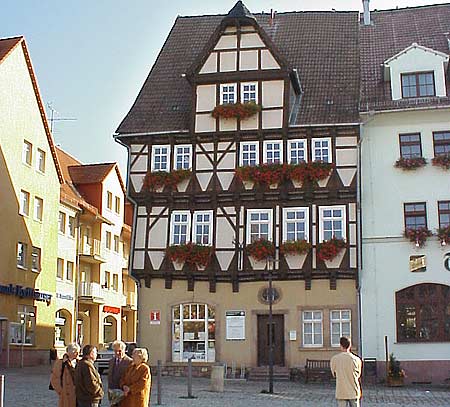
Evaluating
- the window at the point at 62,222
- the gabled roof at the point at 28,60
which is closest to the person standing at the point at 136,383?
the gabled roof at the point at 28,60

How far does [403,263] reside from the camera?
101ft

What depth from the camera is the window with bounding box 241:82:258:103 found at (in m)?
32.7

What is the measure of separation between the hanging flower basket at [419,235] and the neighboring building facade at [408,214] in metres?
0.04

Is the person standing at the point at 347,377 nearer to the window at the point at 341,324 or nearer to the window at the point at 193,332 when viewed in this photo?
the window at the point at 341,324

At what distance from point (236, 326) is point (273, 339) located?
1.52m

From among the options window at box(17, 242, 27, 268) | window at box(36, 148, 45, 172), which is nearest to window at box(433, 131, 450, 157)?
window at box(17, 242, 27, 268)

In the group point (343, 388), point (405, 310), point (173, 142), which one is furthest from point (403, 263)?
point (343, 388)

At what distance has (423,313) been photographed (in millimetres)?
30312

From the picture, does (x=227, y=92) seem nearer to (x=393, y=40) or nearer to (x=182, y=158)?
(x=182, y=158)

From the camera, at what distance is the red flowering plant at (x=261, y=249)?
30891mm

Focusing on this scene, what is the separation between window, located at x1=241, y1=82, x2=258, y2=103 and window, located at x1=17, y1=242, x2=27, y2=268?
13886mm

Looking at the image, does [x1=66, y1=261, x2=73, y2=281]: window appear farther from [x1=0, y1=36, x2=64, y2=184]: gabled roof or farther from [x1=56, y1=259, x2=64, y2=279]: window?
[x1=0, y1=36, x2=64, y2=184]: gabled roof

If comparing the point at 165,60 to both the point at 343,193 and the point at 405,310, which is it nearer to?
the point at 343,193

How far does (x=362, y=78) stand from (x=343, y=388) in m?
23.2
